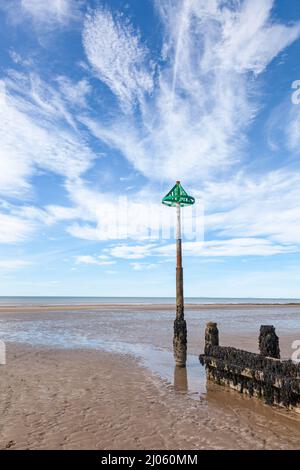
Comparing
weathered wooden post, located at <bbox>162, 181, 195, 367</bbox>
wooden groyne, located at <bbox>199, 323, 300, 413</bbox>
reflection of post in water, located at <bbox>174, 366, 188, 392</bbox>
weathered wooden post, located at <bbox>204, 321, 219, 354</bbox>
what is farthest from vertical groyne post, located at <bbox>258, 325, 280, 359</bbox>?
weathered wooden post, located at <bbox>162, 181, 195, 367</bbox>

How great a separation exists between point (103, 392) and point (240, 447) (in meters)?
4.62

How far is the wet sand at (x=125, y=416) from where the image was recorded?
21.7ft

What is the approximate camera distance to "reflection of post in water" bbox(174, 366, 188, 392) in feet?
34.6

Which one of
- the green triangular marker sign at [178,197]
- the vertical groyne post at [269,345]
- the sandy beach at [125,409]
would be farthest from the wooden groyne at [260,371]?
the green triangular marker sign at [178,197]

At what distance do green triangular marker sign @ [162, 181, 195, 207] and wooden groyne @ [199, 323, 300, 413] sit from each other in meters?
4.86

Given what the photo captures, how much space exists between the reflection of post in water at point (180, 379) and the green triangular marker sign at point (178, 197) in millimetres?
5966

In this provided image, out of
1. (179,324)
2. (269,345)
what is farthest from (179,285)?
(269,345)

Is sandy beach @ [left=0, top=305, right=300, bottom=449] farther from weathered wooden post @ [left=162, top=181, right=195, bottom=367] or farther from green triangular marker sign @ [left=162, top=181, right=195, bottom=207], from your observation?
green triangular marker sign @ [left=162, top=181, right=195, bottom=207]

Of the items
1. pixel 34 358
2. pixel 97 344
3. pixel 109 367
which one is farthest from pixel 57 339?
pixel 109 367

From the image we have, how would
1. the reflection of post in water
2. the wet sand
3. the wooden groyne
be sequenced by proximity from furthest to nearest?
the reflection of post in water → the wooden groyne → the wet sand

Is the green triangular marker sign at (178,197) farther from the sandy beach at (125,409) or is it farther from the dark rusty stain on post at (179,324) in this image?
the sandy beach at (125,409)

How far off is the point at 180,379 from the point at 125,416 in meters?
3.93
